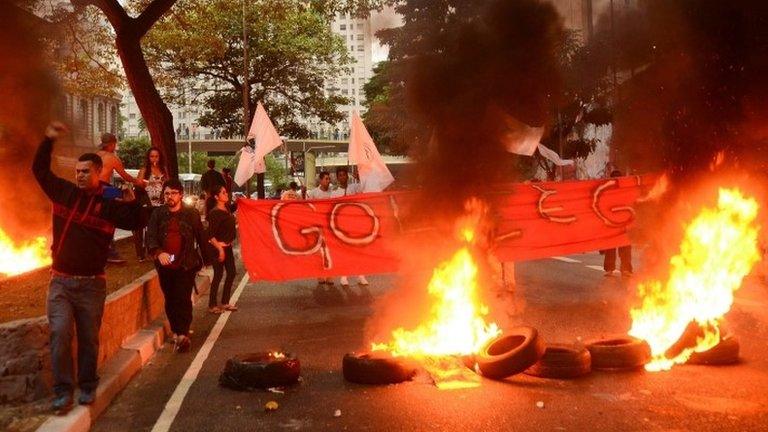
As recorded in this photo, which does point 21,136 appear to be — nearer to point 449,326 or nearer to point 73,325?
point 73,325

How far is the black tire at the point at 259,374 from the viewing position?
5699mm

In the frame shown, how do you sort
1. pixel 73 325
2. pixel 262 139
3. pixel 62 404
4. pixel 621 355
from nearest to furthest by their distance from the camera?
pixel 62 404, pixel 73 325, pixel 621 355, pixel 262 139

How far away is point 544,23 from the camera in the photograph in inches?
297

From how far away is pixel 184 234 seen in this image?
286 inches

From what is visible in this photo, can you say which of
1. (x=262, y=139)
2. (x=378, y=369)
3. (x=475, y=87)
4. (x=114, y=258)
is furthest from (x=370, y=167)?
(x=378, y=369)

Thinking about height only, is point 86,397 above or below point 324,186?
below

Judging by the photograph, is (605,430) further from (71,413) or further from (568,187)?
(568,187)

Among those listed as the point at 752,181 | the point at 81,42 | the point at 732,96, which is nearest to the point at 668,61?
the point at 732,96

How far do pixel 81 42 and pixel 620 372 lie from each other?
49.9 ft

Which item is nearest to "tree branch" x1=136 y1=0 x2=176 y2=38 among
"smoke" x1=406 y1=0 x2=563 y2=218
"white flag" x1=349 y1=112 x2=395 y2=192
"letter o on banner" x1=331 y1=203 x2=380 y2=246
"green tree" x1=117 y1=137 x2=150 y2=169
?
"white flag" x1=349 y1=112 x2=395 y2=192

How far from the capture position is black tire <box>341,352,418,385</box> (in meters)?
5.71

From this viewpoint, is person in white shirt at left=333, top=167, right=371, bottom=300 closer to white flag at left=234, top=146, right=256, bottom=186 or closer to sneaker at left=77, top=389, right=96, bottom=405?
white flag at left=234, top=146, right=256, bottom=186

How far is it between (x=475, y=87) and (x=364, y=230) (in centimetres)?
289

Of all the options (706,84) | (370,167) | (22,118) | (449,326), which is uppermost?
(22,118)
